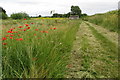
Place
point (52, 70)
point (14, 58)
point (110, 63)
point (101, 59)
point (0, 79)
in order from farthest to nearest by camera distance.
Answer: point (101, 59) → point (110, 63) → point (14, 58) → point (52, 70) → point (0, 79)

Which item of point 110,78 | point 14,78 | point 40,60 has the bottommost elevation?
point 110,78

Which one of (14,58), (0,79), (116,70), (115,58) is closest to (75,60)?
(116,70)

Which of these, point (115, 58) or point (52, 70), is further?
point (115, 58)

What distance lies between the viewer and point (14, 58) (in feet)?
6.08

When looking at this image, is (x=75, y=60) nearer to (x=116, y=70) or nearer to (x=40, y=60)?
Result: (x=116, y=70)

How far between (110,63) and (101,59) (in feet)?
0.90

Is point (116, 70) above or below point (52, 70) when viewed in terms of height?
below

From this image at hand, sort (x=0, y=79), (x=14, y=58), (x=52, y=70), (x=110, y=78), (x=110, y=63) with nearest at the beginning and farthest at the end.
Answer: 1. (x=0, y=79)
2. (x=52, y=70)
3. (x=14, y=58)
4. (x=110, y=78)
5. (x=110, y=63)

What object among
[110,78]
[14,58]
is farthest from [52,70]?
[110,78]

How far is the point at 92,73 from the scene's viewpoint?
209 centimetres

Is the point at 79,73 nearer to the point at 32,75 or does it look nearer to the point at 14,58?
the point at 32,75

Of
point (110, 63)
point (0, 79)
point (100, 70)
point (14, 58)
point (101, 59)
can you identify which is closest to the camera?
point (0, 79)

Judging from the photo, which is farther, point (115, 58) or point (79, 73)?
point (115, 58)

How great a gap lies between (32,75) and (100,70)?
1.48 m
